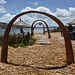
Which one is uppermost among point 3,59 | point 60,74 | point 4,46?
point 4,46

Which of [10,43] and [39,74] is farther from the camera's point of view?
[10,43]

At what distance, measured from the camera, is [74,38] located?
12.1 meters

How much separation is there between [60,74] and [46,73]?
15.9 inches

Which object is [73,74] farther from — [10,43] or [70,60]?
[10,43]

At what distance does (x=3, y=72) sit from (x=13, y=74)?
0.30m

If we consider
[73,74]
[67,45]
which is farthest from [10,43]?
[73,74]

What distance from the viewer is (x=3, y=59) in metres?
3.89

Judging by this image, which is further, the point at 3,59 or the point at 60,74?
the point at 3,59

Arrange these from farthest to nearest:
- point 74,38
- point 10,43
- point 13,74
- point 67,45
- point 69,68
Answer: point 74,38, point 10,43, point 67,45, point 69,68, point 13,74

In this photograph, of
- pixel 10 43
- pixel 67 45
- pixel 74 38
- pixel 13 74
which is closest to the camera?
pixel 13 74

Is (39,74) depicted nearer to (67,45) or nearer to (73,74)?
(73,74)

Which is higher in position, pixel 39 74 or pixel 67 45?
pixel 67 45

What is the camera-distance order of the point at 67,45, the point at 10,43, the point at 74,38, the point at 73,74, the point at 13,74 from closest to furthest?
the point at 13,74
the point at 73,74
the point at 67,45
the point at 10,43
the point at 74,38

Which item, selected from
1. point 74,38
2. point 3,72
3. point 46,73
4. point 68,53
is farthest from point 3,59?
point 74,38
